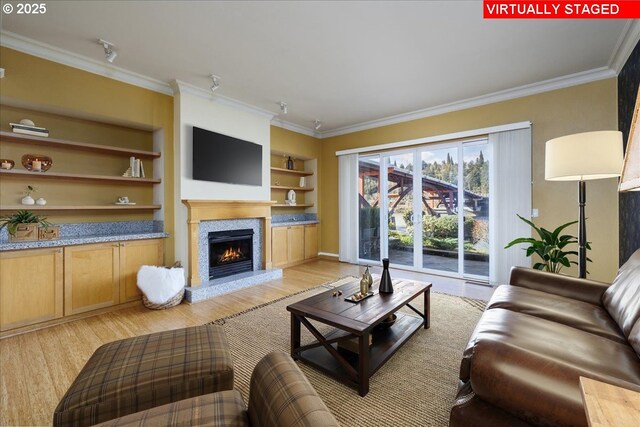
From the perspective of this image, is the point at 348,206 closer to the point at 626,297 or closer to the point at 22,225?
the point at 626,297

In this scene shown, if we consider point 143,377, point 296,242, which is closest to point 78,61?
point 143,377

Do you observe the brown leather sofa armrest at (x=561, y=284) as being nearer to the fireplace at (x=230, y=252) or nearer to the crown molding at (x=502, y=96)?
the crown molding at (x=502, y=96)

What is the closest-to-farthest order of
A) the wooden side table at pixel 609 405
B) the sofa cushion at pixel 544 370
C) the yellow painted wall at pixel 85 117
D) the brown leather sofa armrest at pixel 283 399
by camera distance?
1. the wooden side table at pixel 609 405
2. the brown leather sofa armrest at pixel 283 399
3. the sofa cushion at pixel 544 370
4. the yellow painted wall at pixel 85 117

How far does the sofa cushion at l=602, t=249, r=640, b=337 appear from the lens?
140cm

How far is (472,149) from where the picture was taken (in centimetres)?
424

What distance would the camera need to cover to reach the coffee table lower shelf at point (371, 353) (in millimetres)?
1842

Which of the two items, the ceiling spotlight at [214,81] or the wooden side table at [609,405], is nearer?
the wooden side table at [609,405]

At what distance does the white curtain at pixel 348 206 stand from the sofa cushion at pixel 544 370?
13.8ft

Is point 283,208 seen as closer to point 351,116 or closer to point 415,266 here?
point 351,116

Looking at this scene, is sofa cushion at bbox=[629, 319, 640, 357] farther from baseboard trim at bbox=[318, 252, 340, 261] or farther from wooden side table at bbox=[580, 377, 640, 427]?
baseboard trim at bbox=[318, 252, 340, 261]

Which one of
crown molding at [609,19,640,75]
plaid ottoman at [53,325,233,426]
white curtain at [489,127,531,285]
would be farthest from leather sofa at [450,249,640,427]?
crown molding at [609,19,640,75]

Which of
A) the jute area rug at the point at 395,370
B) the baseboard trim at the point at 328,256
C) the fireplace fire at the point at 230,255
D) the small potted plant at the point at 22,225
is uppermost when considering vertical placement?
the small potted plant at the point at 22,225

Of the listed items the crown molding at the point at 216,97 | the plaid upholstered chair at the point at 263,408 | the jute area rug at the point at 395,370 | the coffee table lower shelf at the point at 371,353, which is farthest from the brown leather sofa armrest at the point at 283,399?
the crown molding at the point at 216,97

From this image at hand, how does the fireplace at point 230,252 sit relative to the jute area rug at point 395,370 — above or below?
above
